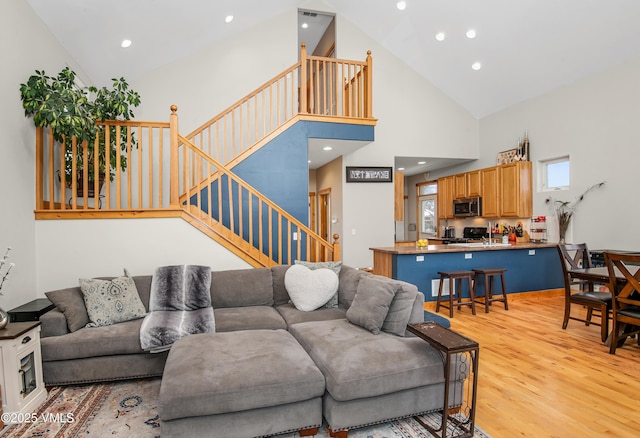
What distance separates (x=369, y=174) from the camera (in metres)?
7.17

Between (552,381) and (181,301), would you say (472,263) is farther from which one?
(181,301)

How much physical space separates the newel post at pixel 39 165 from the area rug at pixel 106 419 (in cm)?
196

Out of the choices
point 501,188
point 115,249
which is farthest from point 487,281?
point 115,249

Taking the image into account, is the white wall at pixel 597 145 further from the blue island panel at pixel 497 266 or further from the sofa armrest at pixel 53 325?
the sofa armrest at pixel 53 325

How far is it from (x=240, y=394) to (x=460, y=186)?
7431mm

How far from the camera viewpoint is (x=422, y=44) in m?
6.77

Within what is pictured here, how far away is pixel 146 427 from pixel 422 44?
7.32 meters

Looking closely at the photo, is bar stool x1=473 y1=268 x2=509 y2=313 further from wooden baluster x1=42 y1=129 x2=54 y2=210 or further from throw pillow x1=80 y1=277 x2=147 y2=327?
wooden baluster x1=42 y1=129 x2=54 y2=210

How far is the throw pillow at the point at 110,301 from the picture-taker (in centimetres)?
295

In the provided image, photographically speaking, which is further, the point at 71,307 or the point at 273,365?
the point at 71,307

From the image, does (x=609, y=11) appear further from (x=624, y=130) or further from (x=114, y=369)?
(x=114, y=369)

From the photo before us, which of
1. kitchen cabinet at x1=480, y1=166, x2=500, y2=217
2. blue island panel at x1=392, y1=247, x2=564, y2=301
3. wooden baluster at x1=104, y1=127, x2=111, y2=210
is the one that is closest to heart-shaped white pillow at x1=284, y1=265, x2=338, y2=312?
blue island panel at x1=392, y1=247, x2=564, y2=301

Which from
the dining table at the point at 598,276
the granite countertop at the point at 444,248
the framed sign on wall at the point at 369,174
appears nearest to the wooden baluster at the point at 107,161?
the granite countertop at the point at 444,248

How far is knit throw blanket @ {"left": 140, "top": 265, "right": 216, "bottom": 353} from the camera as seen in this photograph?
9.40 feet
